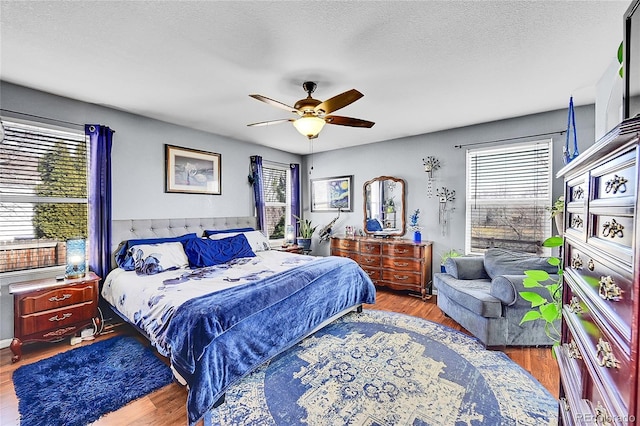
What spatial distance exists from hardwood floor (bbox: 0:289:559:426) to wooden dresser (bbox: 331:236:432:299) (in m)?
0.96

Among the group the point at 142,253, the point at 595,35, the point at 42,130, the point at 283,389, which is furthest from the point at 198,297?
the point at 595,35

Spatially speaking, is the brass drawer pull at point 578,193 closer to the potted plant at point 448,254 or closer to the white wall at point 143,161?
the potted plant at point 448,254

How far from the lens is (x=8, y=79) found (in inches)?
99.7

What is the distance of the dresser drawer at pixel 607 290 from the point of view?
644 mm

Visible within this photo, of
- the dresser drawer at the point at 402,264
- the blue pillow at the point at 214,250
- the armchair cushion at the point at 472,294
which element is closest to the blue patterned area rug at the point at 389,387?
the armchair cushion at the point at 472,294

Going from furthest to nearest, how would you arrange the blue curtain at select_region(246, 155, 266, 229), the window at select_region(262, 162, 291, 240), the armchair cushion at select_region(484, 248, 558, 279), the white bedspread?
the window at select_region(262, 162, 291, 240)
the blue curtain at select_region(246, 155, 266, 229)
the armchair cushion at select_region(484, 248, 558, 279)
the white bedspread

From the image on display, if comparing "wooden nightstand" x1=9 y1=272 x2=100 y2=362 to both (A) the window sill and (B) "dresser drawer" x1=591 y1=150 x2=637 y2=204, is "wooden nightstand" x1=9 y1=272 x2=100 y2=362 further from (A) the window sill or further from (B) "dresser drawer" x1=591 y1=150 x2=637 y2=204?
(B) "dresser drawer" x1=591 y1=150 x2=637 y2=204

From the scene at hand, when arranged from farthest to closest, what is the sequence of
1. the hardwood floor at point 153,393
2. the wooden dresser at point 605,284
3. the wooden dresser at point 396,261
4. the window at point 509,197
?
the wooden dresser at point 396,261, the window at point 509,197, the hardwood floor at point 153,393, the wooden dresser at point 605,284

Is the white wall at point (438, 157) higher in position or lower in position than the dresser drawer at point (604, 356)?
higher

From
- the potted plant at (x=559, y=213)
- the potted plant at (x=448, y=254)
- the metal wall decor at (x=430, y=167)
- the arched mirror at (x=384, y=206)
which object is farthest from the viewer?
→ the arched mirror at (x=384, y=206)

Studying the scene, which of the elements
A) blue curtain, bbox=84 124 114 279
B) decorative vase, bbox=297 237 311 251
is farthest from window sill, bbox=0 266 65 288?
decorative vase, bbox=297 237 311 251

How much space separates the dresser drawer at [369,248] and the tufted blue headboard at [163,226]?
2036mm

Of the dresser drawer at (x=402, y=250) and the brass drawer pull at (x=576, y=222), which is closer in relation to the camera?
the brass drawer pull at (x=576, y=222)

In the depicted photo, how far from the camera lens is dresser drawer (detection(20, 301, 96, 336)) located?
8.13 feet
